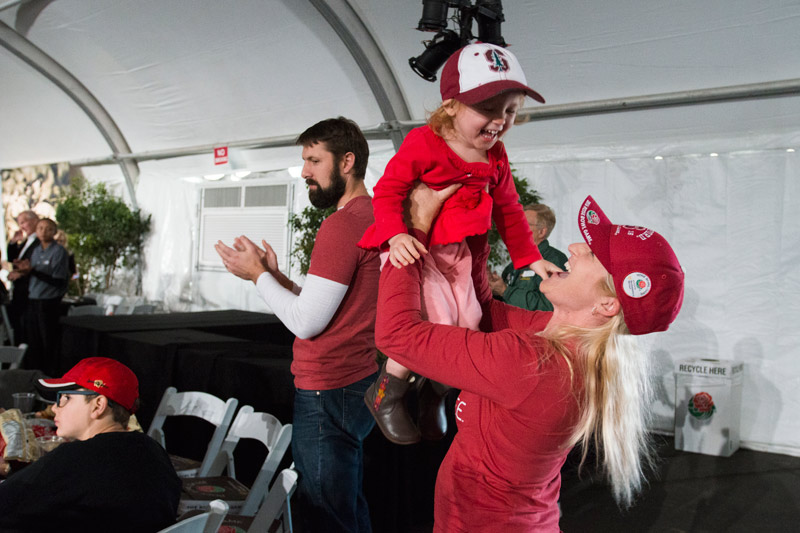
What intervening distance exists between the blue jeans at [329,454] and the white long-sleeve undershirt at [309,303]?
22 centimetres

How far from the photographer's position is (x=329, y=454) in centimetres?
196

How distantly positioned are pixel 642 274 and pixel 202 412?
7.69 ft

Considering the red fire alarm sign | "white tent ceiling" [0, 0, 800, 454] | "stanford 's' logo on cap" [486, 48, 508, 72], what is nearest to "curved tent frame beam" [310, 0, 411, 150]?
"white tent ceiling" [0, 0, 800, 454]

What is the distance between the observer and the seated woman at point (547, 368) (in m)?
1.23

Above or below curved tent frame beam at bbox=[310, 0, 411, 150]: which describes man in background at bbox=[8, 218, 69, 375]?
below

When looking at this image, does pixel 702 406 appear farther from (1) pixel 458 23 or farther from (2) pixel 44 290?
(2) pixel 44 290

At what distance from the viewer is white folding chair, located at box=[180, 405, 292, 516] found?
2407 mm

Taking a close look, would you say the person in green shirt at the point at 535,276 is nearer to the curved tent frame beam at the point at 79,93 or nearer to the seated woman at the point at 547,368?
the seated woman at the point at 547,368

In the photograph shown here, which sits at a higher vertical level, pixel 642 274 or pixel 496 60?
pixel 496 60

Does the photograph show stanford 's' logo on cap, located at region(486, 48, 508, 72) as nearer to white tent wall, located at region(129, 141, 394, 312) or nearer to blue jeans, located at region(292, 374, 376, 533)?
blue jeans, located at region(292, 374, 376, 533)

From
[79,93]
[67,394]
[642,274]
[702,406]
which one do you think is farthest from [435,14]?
[79,93]

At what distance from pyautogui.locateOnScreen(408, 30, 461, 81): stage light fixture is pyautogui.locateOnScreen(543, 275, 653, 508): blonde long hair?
244 centimetres

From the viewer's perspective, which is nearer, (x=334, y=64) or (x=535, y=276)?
(x=535, y=276)

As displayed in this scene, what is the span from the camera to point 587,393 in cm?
129
